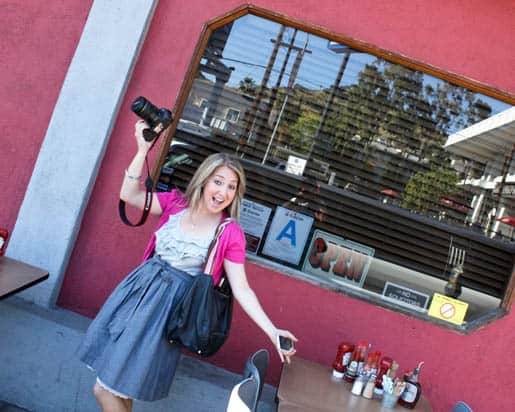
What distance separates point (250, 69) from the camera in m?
3.71

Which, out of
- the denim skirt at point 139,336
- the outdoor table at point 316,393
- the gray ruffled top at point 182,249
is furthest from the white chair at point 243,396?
the gray ruffled top at point 182,249

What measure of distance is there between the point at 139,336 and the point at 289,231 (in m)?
1.49

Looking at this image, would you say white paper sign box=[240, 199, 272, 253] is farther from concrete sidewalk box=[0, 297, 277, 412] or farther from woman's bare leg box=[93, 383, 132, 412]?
woman's bare leg box=[93, 383, 132, 412]

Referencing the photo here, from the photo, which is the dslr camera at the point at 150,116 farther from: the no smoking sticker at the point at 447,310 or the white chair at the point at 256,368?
the no smoking sticker at the point at 447,310

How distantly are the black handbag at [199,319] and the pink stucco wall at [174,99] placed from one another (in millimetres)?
1040

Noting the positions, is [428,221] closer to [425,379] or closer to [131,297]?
[425,379]

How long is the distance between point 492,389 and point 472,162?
1.40 meters

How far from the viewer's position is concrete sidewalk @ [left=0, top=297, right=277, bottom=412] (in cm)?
334

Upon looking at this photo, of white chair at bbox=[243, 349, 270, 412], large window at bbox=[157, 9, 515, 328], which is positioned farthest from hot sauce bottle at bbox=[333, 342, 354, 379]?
large window at bbox=[157, 9, 515, 328]

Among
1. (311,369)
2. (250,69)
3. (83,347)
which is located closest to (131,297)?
(83,347)

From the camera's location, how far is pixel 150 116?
2609 mm

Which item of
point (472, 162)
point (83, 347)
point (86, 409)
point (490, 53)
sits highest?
point (490, 53)

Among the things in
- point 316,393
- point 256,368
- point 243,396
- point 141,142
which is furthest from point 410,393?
point 141,142

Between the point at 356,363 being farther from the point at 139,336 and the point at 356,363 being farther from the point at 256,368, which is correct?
the point at 139,336
